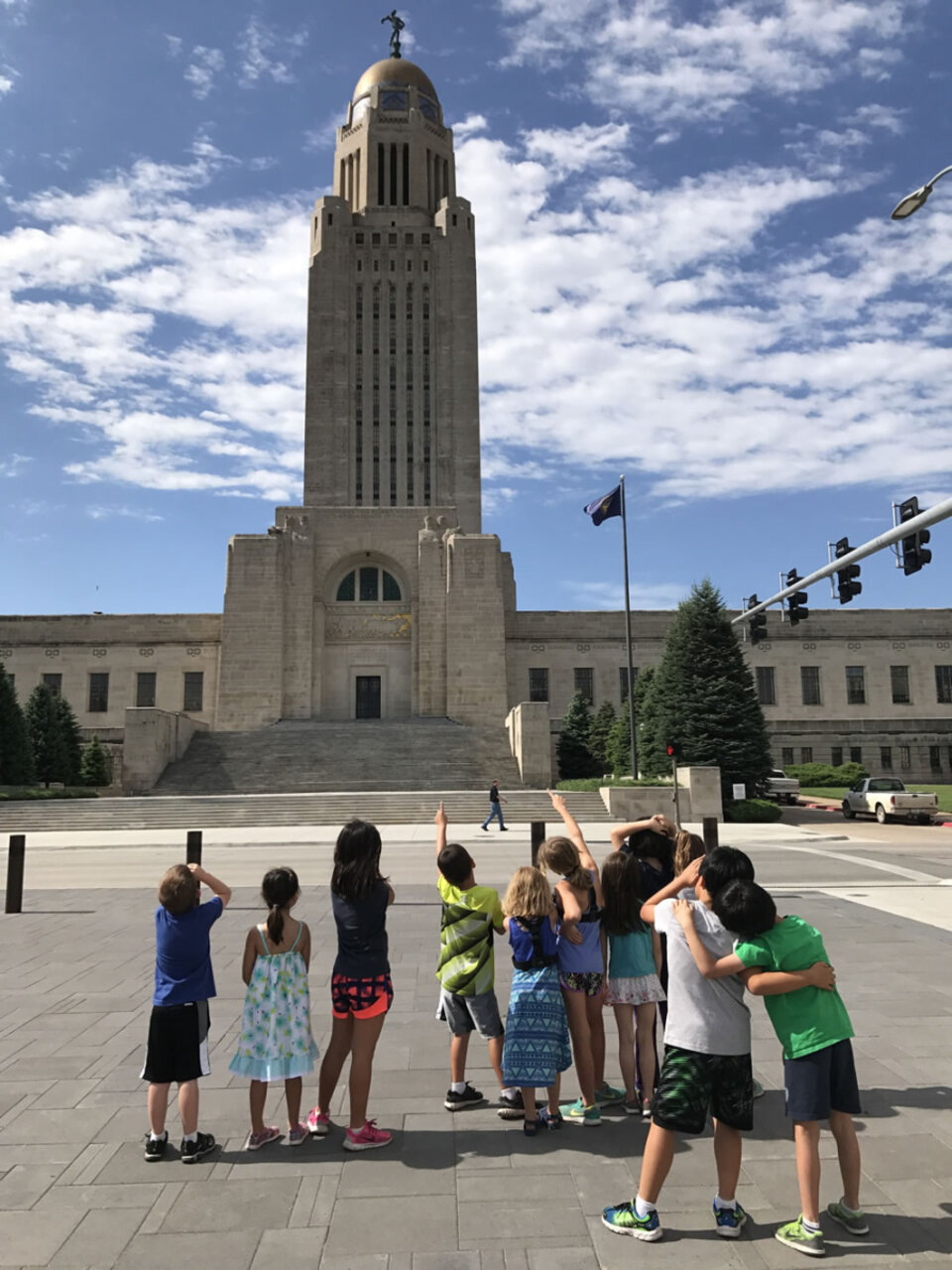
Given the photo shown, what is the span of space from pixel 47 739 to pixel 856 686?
140 feet

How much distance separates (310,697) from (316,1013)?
134 feet

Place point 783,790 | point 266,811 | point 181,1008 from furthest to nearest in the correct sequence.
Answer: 1. point 783,790
2. point 266,811
3. point 181,1008

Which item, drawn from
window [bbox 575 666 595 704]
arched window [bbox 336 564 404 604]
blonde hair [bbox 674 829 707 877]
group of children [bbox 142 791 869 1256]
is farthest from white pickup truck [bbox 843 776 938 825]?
arched window [bbox 336 564 404 604]

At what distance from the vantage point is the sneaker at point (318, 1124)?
506 cm

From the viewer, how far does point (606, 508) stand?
32.2 meters

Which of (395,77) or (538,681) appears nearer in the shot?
(538,681)

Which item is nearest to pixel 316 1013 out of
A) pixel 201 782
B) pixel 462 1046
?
pixel 462 1046

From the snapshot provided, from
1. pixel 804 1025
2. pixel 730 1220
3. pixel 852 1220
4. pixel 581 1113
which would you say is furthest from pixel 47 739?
pixel 852 1220

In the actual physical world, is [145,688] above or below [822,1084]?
above

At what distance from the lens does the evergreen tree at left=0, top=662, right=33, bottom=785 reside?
36156 millimetres

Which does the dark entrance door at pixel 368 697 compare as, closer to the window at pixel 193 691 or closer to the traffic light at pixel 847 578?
the window at pixel 193 691

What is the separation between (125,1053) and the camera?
21.4 ft

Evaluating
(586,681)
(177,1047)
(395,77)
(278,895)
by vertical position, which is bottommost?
(177,1047)

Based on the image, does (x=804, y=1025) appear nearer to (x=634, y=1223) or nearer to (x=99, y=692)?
(x=634, y=1223)
